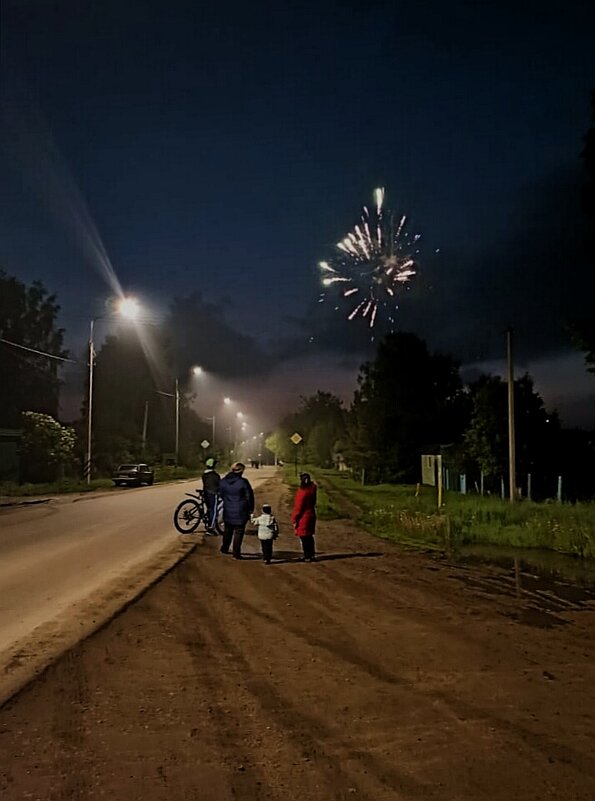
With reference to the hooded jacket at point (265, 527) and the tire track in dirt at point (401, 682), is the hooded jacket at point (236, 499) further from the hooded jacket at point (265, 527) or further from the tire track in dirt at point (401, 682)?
the tire track in dirt at point (401, 682)

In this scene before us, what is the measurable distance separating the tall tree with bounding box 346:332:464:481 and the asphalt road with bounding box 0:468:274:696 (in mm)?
29994

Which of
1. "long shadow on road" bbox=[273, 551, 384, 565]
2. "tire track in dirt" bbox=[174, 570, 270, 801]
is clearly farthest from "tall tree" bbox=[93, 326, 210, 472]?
"tire track in dirt" bbox=[174, 570, 270, 801]

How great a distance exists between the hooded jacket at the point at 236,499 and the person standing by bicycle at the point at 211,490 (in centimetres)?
373

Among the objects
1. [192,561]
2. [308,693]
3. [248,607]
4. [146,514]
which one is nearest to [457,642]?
[308,693]

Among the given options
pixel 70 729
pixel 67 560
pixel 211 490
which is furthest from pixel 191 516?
pixel 70 729

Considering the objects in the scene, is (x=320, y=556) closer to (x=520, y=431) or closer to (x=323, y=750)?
(x=323, y=750)

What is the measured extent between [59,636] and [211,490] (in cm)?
1056

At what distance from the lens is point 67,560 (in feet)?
51.4

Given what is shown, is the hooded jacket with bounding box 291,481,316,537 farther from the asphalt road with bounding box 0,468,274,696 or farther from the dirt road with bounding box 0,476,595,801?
the dirt road with bounding box 0,476,595,801

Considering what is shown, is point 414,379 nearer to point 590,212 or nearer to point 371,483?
point 371,483

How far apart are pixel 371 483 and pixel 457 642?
167 feet

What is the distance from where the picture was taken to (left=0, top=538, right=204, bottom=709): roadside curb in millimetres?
7414

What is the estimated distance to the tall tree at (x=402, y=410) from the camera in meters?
57.8

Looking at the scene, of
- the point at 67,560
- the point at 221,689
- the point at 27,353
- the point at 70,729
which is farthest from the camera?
the point at 27,353
